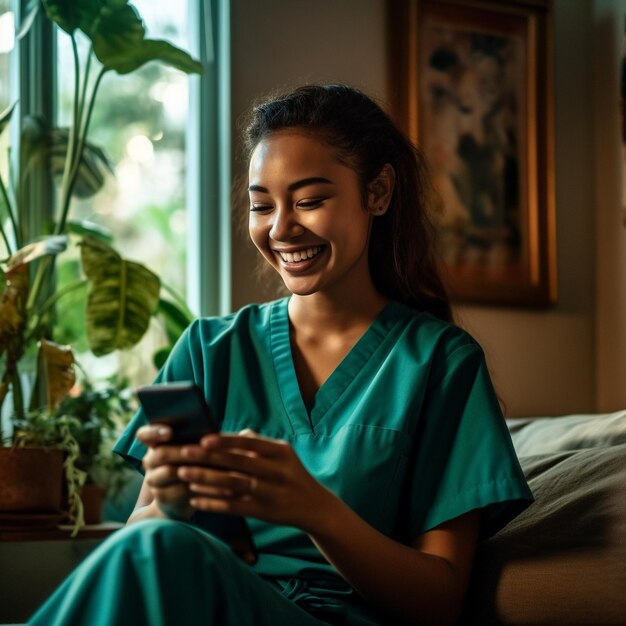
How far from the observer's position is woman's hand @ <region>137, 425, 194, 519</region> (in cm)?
105

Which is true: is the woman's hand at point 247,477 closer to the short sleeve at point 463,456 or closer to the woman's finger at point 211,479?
the woman's finger at point 211,479

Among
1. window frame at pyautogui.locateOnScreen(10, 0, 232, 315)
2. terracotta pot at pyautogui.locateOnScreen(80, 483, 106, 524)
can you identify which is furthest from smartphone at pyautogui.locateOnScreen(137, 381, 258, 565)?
window frame at pyautogui.locateOnScreen(10, 0, 232, 315)

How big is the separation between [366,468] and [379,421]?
0.08 meters

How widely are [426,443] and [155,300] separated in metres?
0.87

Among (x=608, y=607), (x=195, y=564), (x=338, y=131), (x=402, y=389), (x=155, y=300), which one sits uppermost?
(x=338, y=131)

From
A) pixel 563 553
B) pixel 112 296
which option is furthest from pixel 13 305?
pixel 563 553

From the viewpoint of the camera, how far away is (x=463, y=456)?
1.35m

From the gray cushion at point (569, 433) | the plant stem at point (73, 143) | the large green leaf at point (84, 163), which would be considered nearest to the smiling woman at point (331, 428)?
the gray cushion at point (569, 433)

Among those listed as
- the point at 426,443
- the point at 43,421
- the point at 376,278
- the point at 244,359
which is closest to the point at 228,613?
the point at 426,443

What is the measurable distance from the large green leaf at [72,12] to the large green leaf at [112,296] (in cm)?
42

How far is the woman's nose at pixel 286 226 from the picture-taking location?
1.42 metres

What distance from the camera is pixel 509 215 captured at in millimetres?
2811

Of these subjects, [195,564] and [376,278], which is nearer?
[195,564]

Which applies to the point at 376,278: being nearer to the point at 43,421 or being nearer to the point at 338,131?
the point at 338,131
